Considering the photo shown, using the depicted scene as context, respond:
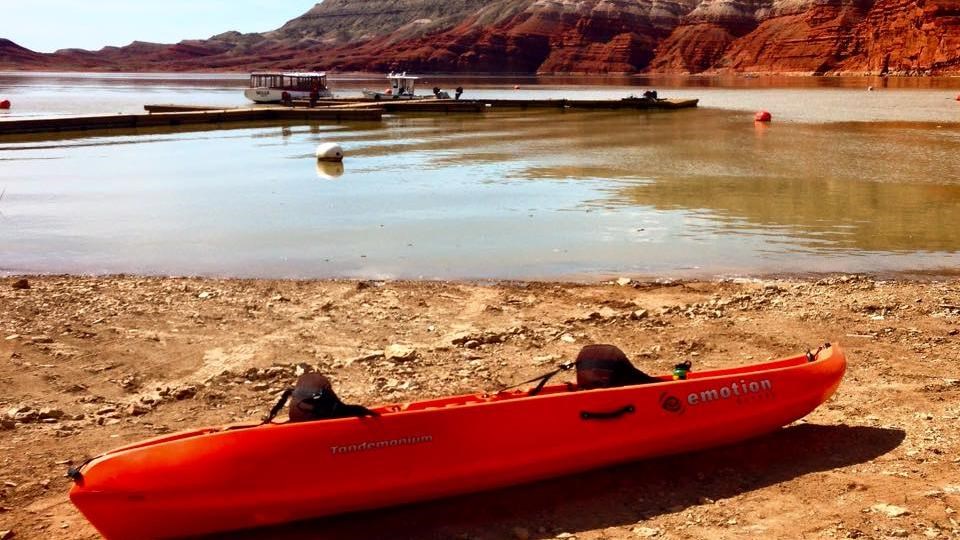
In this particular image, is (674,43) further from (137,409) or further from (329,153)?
(137,409)

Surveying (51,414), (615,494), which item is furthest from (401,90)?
(615,494)

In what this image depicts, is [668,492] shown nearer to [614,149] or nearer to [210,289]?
[210,289]

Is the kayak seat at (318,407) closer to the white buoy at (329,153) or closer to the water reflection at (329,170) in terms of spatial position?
the water reflection at (329,170)

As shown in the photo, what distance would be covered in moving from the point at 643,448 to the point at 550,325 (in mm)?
3357

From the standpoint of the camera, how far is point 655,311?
9.73 meters

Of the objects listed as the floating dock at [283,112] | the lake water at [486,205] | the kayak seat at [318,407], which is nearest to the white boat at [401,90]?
the floating dock at [283,112]

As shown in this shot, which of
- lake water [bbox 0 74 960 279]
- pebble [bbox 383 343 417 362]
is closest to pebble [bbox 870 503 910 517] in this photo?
pebble [bbox 383 343 417 362]

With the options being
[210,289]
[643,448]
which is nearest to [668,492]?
[643,448]

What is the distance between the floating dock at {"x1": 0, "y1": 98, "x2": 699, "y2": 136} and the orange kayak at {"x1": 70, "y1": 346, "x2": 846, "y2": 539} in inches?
1341

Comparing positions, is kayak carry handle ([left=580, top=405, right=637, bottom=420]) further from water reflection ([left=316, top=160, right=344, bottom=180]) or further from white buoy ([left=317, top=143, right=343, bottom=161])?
white buoy ([left=317, top=143, right=343, bottom=161])

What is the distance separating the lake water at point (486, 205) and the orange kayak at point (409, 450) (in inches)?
228

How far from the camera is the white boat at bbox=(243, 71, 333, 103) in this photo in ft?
179

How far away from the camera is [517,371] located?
7.87 metres

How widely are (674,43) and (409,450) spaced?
177239mm
